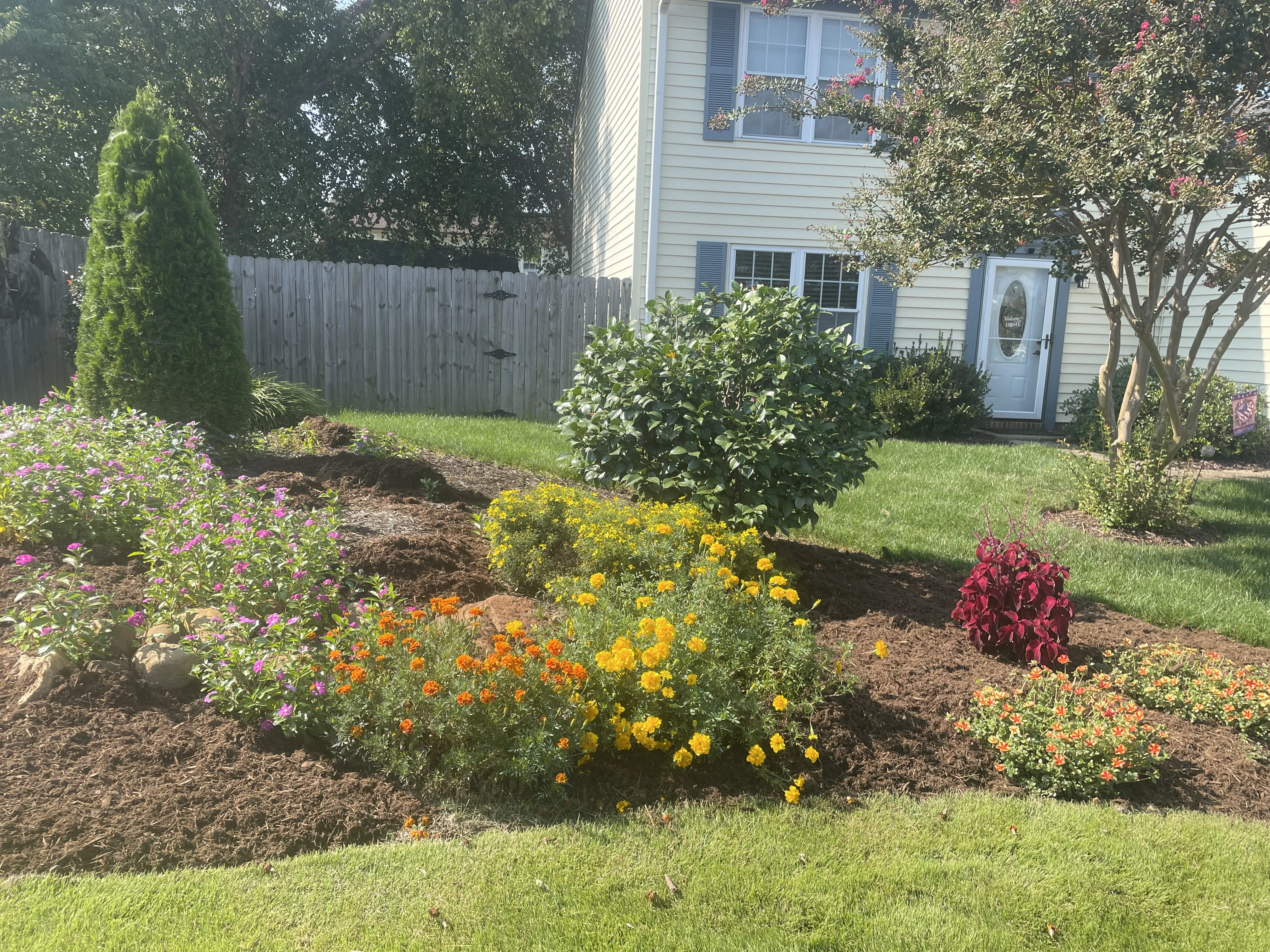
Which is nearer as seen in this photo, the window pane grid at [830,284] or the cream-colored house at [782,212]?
the cream-colored house at [782,212]

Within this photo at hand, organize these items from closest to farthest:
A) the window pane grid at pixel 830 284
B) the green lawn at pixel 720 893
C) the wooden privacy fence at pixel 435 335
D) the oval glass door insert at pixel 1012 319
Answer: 1. the green lawn at pixel 720 893
2. the window pane grid at pixel 830 284
3. the wooden privacy fence at pixel 435 335
4. the oval glass door insert at pixel 1012 319

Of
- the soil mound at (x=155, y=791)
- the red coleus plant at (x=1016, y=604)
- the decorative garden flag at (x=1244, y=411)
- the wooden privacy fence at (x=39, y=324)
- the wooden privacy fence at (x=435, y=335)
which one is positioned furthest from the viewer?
the wooden privacy fence at (x=435, y=335)

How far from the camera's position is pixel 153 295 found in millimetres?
6375

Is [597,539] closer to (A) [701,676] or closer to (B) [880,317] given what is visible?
(A) [701,676]

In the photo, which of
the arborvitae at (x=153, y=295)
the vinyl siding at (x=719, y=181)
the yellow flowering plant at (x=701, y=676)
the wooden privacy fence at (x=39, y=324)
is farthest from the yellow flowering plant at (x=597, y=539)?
the wooden privacy fence at (x=39, y=324)

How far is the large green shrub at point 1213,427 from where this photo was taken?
9.95 m

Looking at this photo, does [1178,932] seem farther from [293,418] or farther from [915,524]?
[293,418]

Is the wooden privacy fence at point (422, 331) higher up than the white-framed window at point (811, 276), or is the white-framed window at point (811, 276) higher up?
the white-framed window at point (811, 276)

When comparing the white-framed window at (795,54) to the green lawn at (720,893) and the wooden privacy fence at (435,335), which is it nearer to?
the wooden privacy fence at (435,335)

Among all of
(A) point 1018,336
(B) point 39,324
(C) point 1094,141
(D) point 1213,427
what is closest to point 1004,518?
(C) point 1094,141

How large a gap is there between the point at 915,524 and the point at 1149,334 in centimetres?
214

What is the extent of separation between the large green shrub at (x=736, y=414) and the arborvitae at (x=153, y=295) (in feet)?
10.8

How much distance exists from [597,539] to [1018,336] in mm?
10019

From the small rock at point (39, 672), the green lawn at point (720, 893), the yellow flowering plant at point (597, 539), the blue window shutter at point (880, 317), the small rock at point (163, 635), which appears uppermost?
the blue window shutter at point (880, 317)
